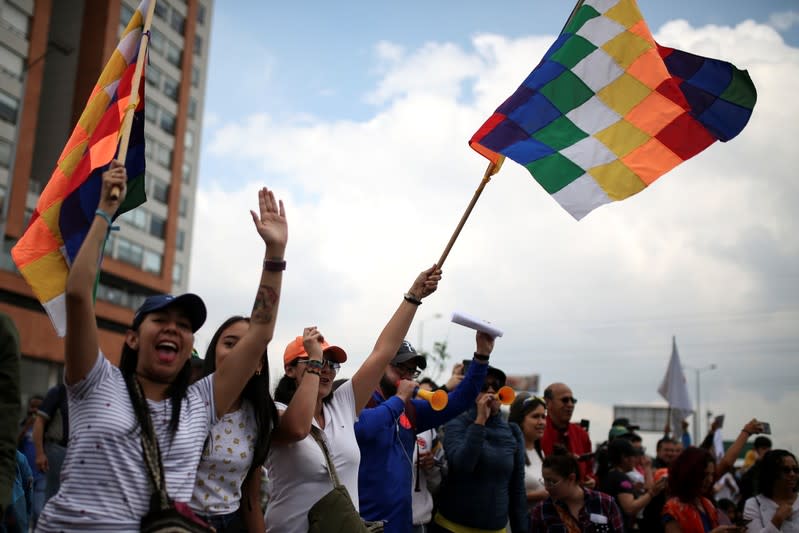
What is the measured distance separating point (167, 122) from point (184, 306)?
49.5 m

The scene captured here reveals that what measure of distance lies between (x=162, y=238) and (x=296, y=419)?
49.6 m

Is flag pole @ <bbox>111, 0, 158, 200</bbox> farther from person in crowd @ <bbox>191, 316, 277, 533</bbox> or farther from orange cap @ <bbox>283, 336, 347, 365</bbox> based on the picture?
orange cap @ <bbox>283, 336, 347, 365</bbox>

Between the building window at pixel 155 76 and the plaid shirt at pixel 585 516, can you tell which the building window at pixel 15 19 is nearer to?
the building window at pixel 155 76

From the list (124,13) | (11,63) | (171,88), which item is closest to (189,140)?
(171,88)

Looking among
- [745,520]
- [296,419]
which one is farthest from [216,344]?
[745,520]

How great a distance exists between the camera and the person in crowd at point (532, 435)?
7172mm

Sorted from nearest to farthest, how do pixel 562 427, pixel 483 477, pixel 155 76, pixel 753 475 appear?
pixel 483 477, pixel 562 427, pixel 753 475, pixel 155 76

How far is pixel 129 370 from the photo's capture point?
337 centimetres

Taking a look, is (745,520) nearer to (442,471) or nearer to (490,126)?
(442,471)

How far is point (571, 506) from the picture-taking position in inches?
251

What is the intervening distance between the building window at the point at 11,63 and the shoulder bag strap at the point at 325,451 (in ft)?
126

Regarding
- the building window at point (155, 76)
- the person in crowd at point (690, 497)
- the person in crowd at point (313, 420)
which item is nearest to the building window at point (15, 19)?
the building window at point (155, 76)

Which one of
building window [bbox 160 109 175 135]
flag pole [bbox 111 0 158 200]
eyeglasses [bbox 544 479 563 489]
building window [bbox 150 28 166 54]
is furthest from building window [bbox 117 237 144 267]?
flag pole [bbox 111 0 158 200]

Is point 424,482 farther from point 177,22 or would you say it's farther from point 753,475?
point 177,22
